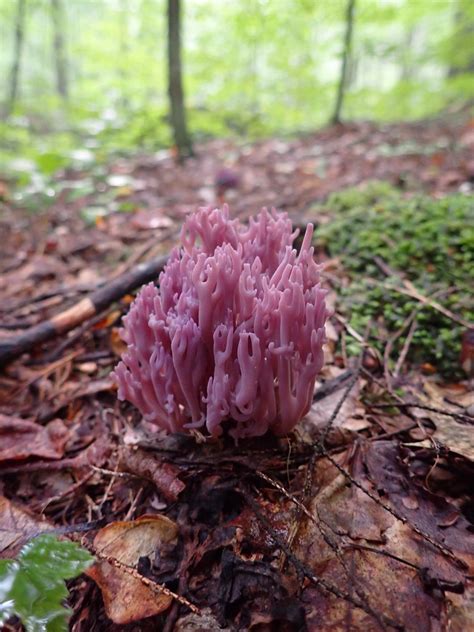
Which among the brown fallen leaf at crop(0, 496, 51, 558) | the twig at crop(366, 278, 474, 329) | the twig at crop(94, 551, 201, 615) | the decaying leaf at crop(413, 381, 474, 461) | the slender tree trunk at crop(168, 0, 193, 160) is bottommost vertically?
the brown fallen leaf at crop(0, 496, 51, 558)

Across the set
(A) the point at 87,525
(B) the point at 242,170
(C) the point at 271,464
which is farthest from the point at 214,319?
(B) the point at 242,170

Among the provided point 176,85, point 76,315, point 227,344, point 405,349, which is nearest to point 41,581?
point 227,344

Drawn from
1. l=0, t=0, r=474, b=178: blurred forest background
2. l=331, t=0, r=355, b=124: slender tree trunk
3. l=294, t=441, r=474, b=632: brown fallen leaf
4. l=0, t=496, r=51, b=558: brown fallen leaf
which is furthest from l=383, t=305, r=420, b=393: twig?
l=331, t=0, r=355, b=124: slender tree trunk

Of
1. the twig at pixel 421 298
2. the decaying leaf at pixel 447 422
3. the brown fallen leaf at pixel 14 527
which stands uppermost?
the twig at pixel 421 298

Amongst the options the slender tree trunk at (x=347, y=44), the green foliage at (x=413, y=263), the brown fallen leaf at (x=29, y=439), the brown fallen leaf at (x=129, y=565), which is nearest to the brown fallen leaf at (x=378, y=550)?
the brown fallen leaf at (x=129, y=565)

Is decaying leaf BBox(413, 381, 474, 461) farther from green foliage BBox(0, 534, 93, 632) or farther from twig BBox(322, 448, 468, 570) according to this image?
green foliage BBox(0, 534, 93, 632)

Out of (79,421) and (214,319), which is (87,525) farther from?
(214,319)

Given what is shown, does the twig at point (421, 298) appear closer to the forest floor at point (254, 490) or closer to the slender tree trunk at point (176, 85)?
the forest floor at point (254, 490)
